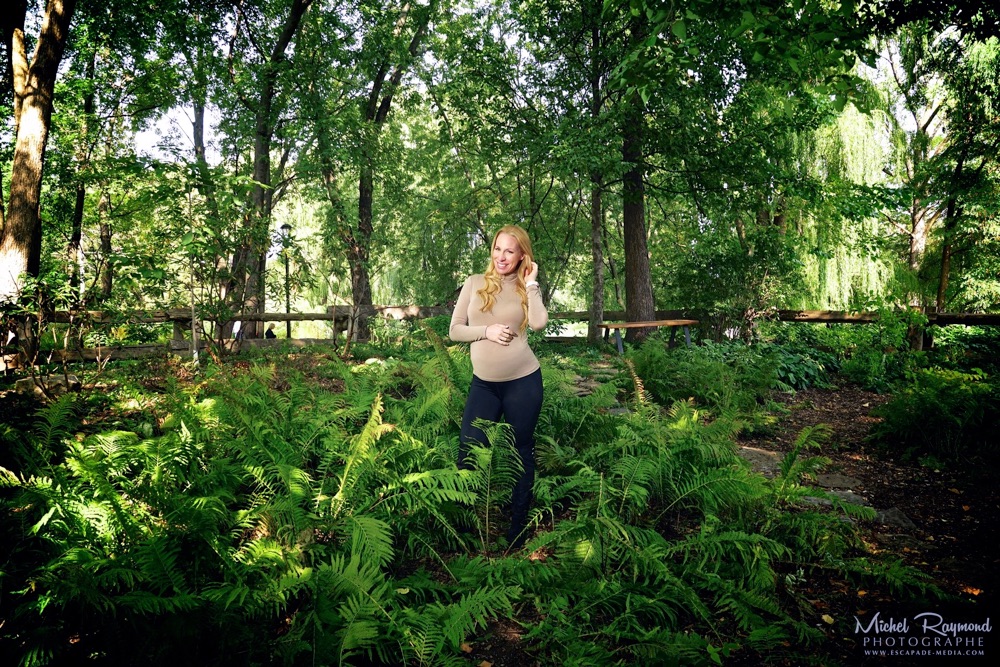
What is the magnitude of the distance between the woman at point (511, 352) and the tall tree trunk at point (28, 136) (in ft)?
15.7

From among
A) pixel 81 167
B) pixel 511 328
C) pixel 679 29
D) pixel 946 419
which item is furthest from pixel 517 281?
pixel 81 167

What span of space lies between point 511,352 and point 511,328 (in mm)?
136

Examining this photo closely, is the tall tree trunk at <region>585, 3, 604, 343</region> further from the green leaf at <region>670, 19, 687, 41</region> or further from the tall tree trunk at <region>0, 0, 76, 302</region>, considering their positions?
the tall tree trunk at <region>0, 0, 76, 302</region>

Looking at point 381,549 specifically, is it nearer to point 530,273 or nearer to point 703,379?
point 530,273

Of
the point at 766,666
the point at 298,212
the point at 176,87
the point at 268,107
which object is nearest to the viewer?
the point at 766,666

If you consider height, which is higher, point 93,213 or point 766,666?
point 93,213

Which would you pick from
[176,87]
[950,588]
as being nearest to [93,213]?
[176,87]

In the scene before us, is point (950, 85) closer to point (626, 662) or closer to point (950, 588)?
point (950, 588)

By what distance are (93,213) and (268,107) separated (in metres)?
5.14

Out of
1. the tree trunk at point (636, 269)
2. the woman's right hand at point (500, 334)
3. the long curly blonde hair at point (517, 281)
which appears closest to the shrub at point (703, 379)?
the long curly blonde hair at point (517, 281)

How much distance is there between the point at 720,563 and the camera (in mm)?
2861

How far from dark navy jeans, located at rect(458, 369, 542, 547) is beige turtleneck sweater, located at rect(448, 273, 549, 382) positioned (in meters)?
0.06

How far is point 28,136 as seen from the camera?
553cm

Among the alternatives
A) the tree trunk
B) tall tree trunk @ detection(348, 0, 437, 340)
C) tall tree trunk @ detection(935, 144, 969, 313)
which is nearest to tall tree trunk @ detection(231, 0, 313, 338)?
tall tree trunk @ detection(348, 0, 437, 340)
